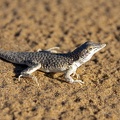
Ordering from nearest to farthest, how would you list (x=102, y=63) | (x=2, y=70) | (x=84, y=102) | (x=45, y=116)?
(x=45, y=116)
(x=84, y=102)
(x=2, y=70)
(x=102, y=63)

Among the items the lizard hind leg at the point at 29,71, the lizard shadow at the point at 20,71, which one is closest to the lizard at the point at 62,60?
the lizard hind leg at the point at 29,71

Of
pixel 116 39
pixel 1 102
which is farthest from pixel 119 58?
pixel 1 102

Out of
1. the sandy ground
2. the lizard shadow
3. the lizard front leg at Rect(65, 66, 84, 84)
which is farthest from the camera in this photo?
the lizard shadow

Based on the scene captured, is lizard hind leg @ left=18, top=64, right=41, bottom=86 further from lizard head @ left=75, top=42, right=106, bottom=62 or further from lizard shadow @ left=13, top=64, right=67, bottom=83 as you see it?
lizard head @ left=75, top=42, right=106, bottom=62

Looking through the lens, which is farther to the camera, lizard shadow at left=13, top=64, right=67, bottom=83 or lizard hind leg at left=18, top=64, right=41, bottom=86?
lizard shadow at left=13, top=64, right=67, bottom=83

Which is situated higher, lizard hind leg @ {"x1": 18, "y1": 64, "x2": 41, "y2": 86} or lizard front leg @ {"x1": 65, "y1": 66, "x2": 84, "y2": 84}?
lizard hind leg @ {"x1": 18, "y1": 64, "x2": 41, "y2": 86}

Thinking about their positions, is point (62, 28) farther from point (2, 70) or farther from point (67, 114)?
point (67, 114)

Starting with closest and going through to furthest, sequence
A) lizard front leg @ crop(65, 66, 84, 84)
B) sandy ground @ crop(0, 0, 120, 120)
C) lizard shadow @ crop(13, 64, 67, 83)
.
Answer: sandy ground @ crop(0, 0, 120, 120) → lizard front leg @ crop(65, 66, 84, 84) → lizard shadow @ crop(13, 64, 67, 83)

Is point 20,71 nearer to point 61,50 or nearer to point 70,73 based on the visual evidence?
point 70,73

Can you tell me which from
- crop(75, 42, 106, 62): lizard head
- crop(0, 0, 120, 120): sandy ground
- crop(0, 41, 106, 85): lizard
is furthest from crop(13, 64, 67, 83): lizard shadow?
crop(75, 42, 106, 62): lizard head
